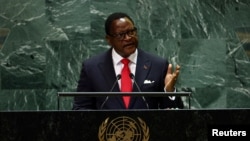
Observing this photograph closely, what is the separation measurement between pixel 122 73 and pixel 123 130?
1.37 m

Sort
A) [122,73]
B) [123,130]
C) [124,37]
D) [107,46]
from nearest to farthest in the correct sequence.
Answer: [123,130], [122,73], [124,37], [107,46]

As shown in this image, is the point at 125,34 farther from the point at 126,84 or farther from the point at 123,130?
the point at 123,130

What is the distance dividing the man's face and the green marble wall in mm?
1975

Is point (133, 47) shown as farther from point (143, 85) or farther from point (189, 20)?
point (189, 20)

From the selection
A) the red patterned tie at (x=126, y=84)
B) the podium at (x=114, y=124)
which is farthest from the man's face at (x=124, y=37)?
the podium at (x=114, y=124)

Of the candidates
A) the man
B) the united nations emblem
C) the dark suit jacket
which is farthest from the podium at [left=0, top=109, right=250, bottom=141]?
the man

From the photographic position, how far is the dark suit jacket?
13.4 feet

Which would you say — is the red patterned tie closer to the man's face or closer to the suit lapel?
the suit lapel

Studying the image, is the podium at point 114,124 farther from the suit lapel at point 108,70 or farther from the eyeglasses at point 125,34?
the eyeglasses at point 125,34

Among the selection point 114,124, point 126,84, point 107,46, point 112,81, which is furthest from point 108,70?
point 107,46

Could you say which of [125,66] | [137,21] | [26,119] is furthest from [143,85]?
[137,21]

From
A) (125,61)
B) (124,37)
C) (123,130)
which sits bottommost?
(123,130)

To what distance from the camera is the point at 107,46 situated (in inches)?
254

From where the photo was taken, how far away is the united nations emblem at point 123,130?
2.94 metres
